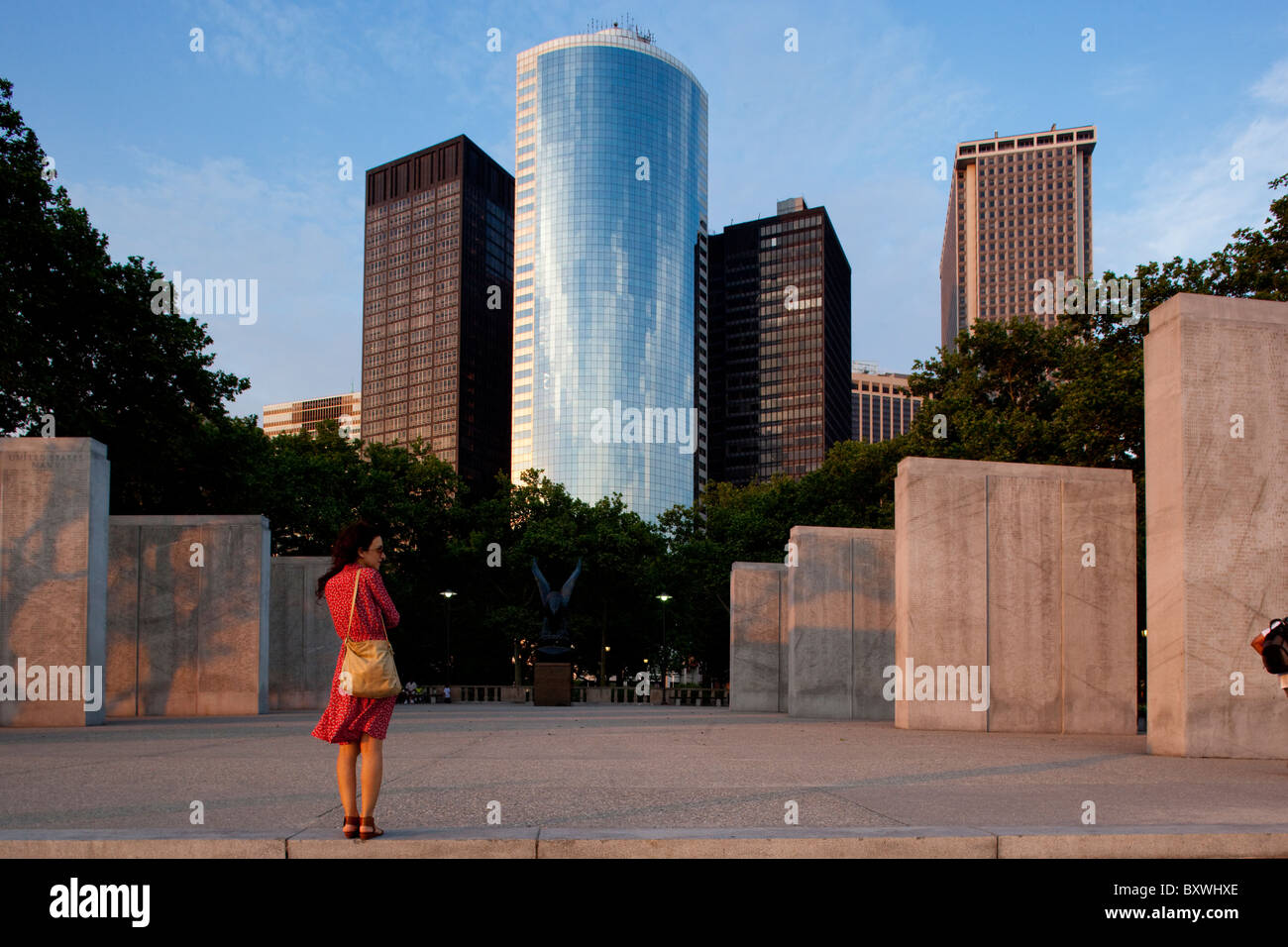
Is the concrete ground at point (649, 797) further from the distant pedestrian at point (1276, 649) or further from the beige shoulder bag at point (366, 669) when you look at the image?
the distant pedestrian at point (1276, 649)

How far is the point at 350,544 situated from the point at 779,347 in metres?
179

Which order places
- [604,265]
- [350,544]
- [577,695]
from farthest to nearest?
[604,265] → [577,695] → [350,544]

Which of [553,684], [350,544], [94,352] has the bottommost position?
[553,684]

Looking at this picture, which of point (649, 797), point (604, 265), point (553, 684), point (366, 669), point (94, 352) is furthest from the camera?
point (604, 265)

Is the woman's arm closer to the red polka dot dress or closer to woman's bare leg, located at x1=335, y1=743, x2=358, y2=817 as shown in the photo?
the red polka dot dress

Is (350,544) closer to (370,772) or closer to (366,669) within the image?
(366,669)

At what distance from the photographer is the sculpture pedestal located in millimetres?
37656

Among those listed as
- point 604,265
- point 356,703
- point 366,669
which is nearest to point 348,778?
point 356,703

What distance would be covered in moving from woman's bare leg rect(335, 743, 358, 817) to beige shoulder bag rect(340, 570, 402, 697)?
13.8 inches

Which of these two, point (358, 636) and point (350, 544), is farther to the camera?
point (350, 544)

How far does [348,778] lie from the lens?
6176 millimetres

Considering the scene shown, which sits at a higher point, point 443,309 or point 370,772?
point 443,309
